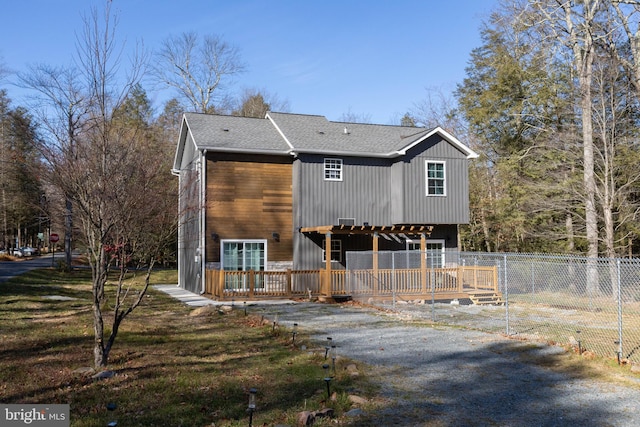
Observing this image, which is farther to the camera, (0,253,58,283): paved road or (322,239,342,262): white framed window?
(0,253,58,283): paved road

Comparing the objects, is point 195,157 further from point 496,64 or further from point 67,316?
point 496,64

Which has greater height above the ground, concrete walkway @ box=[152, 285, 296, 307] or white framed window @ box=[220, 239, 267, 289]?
white framed window @ box=[220, 239, 267, 289]

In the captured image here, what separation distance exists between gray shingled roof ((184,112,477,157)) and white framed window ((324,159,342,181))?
18.5 inches

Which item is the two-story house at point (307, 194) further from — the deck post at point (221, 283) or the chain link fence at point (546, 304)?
the chain link fence at point (546, 304)

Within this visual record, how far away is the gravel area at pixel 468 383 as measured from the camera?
5887mm

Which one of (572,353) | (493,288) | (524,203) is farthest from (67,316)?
(524,203)

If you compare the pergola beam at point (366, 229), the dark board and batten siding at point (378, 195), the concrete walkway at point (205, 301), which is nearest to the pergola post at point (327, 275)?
the pergola beam at point (366, 229)

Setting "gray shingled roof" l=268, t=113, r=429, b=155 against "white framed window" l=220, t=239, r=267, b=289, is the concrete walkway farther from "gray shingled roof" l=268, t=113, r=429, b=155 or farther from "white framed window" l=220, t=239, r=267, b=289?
"gray shingled roof" l=268, t=113, r=429, b=155

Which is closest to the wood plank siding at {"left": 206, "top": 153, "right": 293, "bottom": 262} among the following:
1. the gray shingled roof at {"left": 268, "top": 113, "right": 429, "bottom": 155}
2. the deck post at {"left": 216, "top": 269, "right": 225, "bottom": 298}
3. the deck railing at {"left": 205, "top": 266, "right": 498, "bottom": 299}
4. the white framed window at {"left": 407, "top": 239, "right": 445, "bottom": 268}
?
the deck railing at {"left": 205, "top": 266, "right": 498, "bottom": 299}

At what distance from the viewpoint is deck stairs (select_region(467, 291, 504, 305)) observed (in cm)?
1831

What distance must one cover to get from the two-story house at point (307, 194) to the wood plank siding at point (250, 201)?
0.12 feet

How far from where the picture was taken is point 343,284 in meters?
18.9

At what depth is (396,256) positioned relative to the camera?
2052 cm

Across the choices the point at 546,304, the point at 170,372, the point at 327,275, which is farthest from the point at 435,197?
the point at 170,372
